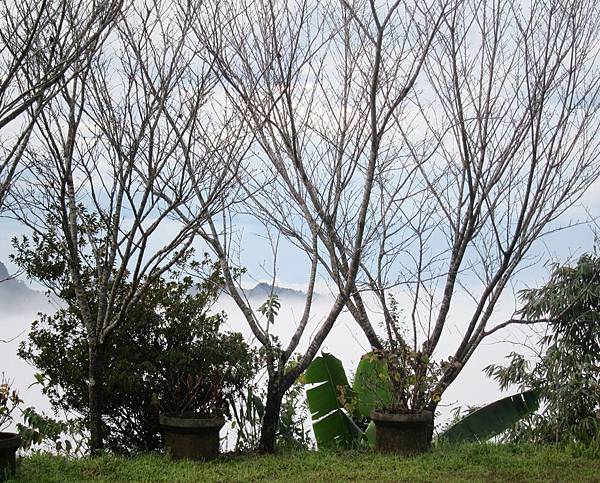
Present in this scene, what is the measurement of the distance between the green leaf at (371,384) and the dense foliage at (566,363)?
4.68 feet

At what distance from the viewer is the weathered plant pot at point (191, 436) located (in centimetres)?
621

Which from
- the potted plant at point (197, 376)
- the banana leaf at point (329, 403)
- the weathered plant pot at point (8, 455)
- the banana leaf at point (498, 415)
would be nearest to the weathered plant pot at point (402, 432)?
the banana leaf at point (329, 403)

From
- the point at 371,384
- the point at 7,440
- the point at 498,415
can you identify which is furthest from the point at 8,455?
the point at 498,415

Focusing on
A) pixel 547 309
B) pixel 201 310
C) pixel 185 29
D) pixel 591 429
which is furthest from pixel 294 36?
pixel 591 429

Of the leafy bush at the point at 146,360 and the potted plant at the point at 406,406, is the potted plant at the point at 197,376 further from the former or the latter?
the potted plant at the point at 406,406

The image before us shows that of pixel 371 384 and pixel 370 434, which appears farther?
pixel 370 434

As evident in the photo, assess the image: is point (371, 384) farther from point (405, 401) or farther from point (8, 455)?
point (8, 455)

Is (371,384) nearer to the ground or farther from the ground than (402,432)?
farther from the ground

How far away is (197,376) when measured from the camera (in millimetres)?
6559

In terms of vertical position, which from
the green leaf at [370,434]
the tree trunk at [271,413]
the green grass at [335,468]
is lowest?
the green grass at [335,468]

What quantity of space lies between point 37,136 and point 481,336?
456 centimetres

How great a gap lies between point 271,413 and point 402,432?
3.84 feet

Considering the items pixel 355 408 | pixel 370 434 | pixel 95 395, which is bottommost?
pixel 370 434

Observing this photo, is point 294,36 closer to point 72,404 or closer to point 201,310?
point 201,310
